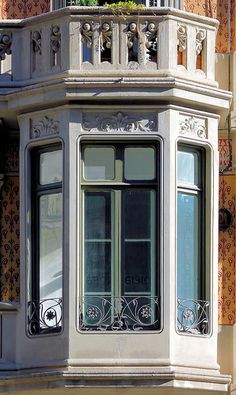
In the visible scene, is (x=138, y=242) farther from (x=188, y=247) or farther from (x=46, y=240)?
(x=46, y=240)

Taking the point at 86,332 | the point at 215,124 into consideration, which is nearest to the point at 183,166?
the point at 215,124

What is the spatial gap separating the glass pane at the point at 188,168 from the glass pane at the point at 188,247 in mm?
220

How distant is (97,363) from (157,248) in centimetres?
183

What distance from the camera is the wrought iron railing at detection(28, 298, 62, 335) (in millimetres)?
29562

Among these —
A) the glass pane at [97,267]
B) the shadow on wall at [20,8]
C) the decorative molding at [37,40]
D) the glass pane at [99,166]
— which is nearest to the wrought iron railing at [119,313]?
the glass pane at [97,267]

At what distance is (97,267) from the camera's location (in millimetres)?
29562

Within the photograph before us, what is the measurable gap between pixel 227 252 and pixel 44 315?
3107 mm

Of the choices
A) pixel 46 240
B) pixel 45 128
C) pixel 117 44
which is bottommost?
pixel 46 240

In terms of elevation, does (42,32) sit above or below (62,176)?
above

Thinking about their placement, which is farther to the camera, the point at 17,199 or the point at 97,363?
the point at 17,199

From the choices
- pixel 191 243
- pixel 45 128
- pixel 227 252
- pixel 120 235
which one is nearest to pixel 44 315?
pixel 120 235

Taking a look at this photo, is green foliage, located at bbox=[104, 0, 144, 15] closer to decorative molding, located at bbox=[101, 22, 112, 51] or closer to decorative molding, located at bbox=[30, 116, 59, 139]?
decorative molding, located at bbox=[101, 22, 112, 51]

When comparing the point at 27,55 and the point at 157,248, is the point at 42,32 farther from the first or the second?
the point at 157,248

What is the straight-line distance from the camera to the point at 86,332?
29.2 meters
